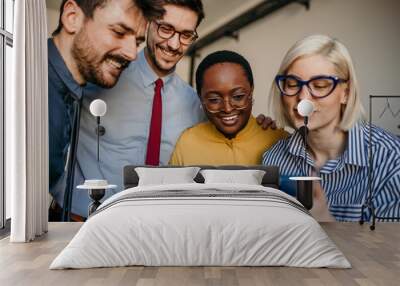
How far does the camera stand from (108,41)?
25.0 ft

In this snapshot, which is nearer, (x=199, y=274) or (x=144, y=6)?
(x=199, y=274)

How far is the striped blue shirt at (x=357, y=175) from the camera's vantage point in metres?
7.48

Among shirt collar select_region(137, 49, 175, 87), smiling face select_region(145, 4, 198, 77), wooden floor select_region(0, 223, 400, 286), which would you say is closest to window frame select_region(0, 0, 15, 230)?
wooden floor select_region(0, 223, 400, 286)

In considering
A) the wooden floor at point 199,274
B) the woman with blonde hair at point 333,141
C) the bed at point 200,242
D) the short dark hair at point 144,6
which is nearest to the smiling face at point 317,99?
the woman with blonde hair at point 333,141

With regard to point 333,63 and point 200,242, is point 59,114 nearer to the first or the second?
point 333,63

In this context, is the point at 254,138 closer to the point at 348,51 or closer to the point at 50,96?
the point at 348,51

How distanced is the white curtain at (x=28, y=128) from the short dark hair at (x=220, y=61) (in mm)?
2054

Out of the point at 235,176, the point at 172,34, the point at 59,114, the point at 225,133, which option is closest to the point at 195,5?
the point at 172,34

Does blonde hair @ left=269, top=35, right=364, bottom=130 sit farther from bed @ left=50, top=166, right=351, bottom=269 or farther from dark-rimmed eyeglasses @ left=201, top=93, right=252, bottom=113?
bed @ left=50, top=166, right=351, bottom=269

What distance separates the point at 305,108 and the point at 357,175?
44.0 inches

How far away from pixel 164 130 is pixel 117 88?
0.81 metres

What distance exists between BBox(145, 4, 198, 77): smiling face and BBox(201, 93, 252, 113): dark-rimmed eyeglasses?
661 mm

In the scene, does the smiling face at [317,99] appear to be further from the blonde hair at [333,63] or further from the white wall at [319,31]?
the white wall at [319,31]

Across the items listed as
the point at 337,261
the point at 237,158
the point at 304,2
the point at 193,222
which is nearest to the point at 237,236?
the point at 193,222
